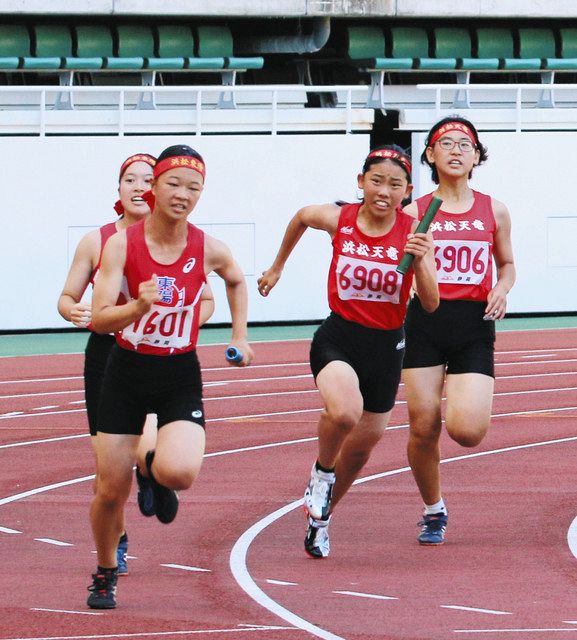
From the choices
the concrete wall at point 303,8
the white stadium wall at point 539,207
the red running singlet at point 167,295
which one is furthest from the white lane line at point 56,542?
the concrete wall at point 303,8

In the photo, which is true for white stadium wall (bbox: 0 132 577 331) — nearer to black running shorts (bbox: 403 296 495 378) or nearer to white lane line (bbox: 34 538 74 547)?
white lane line (bbox: 34 538 74 547)

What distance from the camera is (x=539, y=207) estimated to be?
A: 92.8 ft

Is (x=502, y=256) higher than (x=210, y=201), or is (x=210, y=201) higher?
(x=210, y=201)

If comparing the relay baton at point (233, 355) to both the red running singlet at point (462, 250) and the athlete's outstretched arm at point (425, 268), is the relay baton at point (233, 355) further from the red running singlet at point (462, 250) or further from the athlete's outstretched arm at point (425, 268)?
the red running singlet at point (462, 250)

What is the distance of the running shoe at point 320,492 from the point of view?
8.95 metres

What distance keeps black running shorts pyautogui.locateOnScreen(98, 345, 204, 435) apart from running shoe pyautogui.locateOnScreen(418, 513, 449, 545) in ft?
8.02

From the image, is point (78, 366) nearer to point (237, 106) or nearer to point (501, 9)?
point (237, 106)

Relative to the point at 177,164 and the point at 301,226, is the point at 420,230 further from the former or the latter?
the point at 177,164

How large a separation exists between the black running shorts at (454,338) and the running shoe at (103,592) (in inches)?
100

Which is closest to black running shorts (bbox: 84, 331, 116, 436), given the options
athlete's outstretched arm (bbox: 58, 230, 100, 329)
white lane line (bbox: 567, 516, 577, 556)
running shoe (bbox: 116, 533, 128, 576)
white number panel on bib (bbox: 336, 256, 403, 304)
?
athlete's outstretched arm (bbox: 58, 230, 100, 329)

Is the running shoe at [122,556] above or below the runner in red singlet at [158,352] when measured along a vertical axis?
below

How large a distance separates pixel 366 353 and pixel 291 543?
1.34 m

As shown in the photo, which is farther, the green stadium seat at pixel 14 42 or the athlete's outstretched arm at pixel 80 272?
the green stadium seat at pixel 14 42

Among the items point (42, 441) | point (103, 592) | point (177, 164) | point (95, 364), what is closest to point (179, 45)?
point (42, 441)
